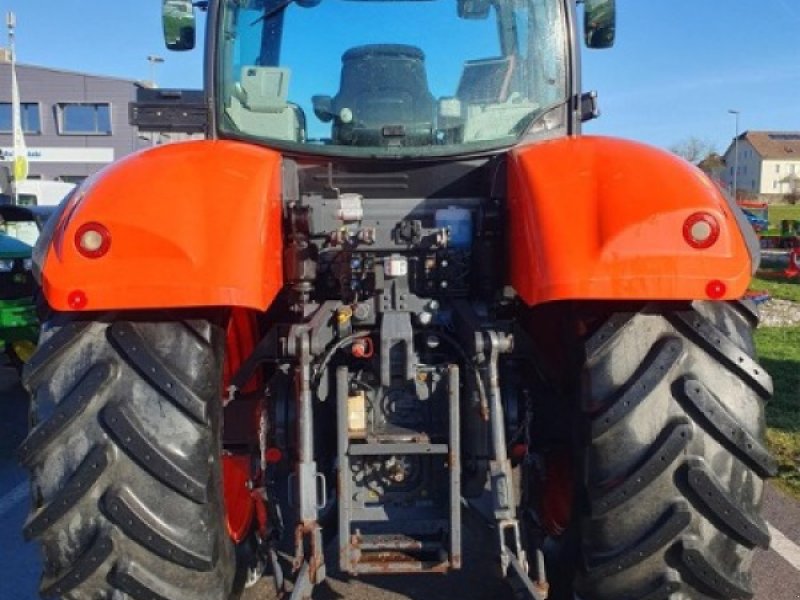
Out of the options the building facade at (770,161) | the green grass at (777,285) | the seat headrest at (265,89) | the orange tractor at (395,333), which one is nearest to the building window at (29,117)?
the green grass at (777,285)

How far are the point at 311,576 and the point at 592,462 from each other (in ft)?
3.07

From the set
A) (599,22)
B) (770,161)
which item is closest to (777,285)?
(599,22)

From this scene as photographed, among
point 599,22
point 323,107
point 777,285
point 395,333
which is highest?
point 599,22

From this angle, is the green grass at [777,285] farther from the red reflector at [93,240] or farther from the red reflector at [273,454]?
the red reflector at [93,240]

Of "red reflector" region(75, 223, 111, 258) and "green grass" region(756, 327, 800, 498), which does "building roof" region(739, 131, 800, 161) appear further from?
"red reflector" region(75, 223, 111, 258)

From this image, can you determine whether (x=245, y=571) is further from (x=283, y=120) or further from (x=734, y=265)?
(x=734, y=265)

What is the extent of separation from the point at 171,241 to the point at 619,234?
4.05 feet

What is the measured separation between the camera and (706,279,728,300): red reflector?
221cm

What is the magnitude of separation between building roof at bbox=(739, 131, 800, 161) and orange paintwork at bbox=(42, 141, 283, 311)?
88.7m

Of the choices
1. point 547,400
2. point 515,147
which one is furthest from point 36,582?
point 515,147

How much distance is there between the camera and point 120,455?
7.61 ft

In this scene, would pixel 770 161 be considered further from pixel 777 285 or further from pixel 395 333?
pixel 395 333

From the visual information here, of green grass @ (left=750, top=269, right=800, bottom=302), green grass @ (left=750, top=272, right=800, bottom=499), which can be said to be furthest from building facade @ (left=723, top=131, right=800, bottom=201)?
green grass @ (left=750, top=272, right=800, bottom=499)

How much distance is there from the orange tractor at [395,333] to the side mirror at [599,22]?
266 millimetres
